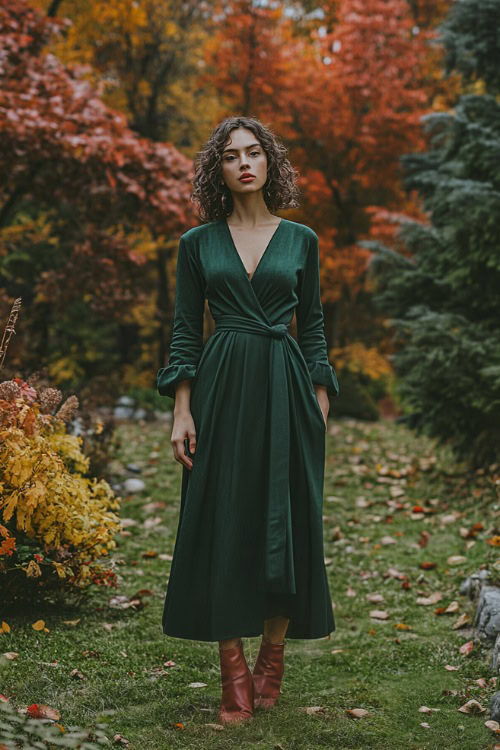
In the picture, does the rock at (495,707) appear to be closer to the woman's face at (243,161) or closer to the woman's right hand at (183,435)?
the woman's right hand at (183,435)

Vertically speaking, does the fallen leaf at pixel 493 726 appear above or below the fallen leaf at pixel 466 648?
below

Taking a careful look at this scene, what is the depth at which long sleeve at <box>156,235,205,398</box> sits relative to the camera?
2.83 metres

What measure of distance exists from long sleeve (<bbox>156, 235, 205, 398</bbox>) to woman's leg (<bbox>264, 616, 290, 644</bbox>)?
3.03ft

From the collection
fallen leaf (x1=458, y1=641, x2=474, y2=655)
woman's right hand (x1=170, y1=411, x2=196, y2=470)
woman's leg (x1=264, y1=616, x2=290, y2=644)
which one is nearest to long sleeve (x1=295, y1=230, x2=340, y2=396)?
woman's right hand (x1=170, y1=411, x2=196, y2=470)

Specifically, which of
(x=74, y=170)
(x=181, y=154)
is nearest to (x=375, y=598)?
(x=74, y=170)

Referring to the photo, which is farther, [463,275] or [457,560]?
[463,275]

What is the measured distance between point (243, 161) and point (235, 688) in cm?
190

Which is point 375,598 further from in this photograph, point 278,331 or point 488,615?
point 278,331

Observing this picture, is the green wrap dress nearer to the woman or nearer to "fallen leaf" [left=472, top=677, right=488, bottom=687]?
the woman

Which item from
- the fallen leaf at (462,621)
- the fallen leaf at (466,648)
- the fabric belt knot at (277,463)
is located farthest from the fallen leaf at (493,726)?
the fallen leaf at (462,621)

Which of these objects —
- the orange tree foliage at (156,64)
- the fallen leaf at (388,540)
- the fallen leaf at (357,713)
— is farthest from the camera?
the orange tree foliage at (156,64)

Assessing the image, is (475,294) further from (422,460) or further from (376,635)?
(376,635)

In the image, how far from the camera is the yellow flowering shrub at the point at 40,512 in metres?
3.07

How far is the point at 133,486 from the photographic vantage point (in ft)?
21.5
